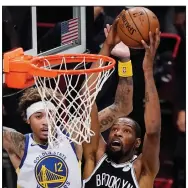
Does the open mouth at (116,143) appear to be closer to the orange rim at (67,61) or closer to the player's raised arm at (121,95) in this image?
the player's raised arm at (121,95)

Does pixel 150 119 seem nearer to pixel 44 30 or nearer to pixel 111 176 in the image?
pixel 111 176

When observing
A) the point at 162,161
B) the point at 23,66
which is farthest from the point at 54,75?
the point at 162,161

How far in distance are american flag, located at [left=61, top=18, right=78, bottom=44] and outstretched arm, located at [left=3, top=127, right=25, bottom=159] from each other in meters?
0.42

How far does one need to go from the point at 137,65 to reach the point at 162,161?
2.50 feet

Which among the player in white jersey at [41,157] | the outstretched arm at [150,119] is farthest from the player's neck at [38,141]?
the outstretched arm at [150,119]

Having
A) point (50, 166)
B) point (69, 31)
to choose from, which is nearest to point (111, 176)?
point (50, 166)

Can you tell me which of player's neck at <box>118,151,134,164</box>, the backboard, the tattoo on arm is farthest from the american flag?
player's neck at <box>118,151,134,164</box>

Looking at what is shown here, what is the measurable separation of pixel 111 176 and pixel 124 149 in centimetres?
12

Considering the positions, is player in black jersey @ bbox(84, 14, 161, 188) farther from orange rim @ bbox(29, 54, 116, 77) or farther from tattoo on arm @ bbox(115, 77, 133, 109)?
orange rim @ bbox(29, 54, 116, 77)

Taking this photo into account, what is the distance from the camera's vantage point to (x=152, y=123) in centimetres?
336

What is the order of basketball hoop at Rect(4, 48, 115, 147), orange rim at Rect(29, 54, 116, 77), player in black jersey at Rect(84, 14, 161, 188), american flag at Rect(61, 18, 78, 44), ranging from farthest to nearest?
american flag at Rect(61, 18, 78, 44), player in black jersey at Rect(84, 14, 161, 188), basketball hoop at Rect(4, 48, 115, 147), orange rim at Rect(29, 54, 116, 77)

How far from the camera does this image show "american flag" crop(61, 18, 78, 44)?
3486mm

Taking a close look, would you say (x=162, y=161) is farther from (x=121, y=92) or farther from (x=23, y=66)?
(x=23, y=66)

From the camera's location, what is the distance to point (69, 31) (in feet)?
11.5
